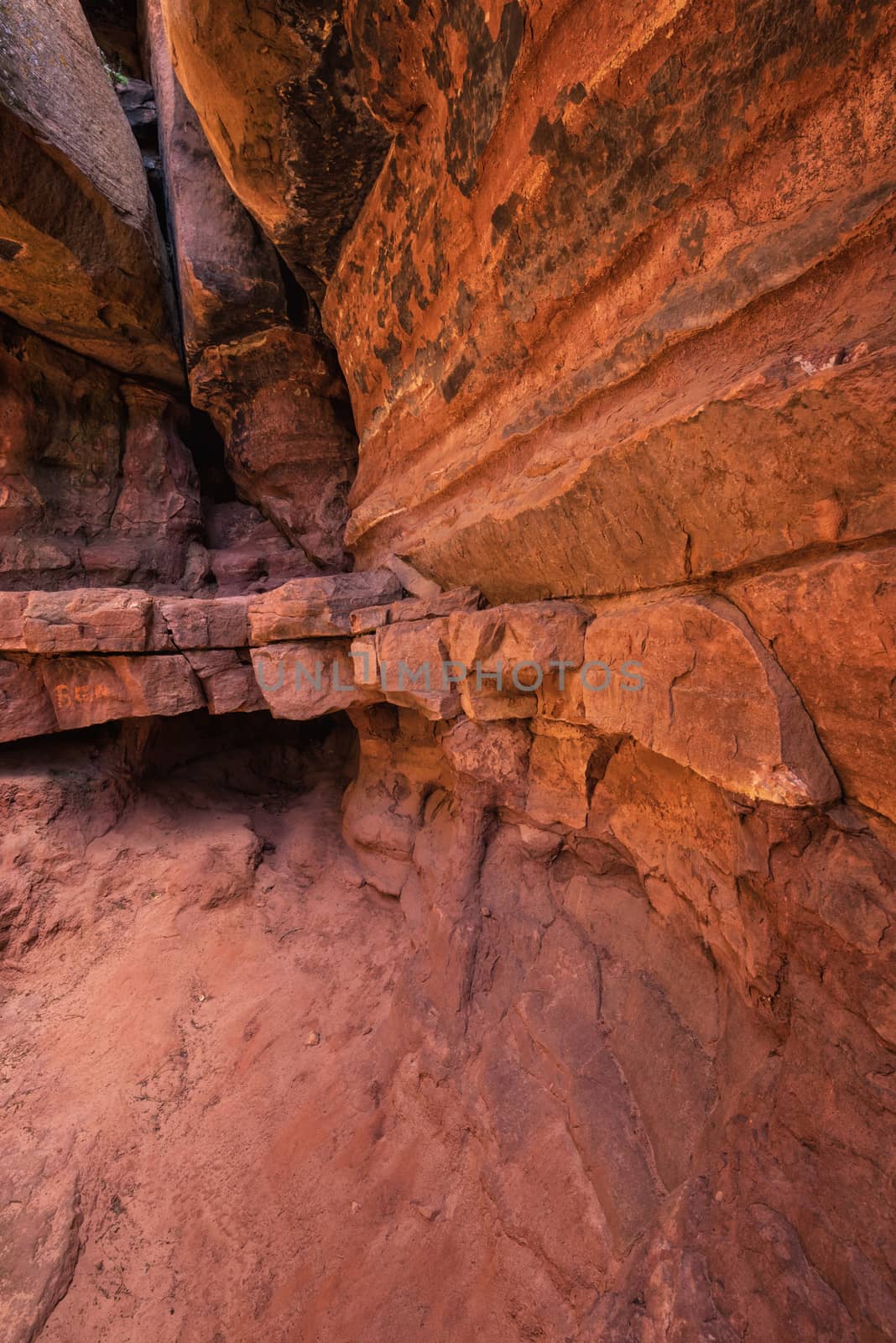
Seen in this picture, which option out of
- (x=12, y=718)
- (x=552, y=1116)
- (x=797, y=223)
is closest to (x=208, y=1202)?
(x=552, y=1116)

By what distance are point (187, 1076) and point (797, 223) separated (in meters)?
3.96

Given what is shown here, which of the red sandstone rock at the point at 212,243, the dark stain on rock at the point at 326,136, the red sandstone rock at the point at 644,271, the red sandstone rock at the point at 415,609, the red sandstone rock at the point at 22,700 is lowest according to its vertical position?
the red sandstone rock at the point at 22,700

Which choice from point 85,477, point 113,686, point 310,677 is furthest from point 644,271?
point 85,477

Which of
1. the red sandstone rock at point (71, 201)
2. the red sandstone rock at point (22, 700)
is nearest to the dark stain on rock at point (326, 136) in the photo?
the red sandstone rock at point (71, 201)

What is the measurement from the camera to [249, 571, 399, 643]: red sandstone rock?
326cm

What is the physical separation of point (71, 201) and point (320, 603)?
3471 millimetres

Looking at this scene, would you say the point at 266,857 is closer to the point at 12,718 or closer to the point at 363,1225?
the point at 12,718

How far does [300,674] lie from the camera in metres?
3.43

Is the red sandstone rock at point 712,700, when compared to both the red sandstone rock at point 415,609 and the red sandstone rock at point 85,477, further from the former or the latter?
the red sandstone rock at point 85,477

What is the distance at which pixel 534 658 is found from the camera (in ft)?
6.41

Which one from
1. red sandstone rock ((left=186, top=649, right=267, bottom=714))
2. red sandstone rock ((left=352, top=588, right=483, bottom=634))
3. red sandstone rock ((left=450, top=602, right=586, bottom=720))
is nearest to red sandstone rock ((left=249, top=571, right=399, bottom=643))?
red sandstone rock ((left=352, top=588, right=483, bottom=634))

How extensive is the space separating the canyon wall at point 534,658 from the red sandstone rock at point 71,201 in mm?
36

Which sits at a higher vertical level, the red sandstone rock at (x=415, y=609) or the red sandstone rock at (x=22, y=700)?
the red sandstone rock at (x=415, y=609)

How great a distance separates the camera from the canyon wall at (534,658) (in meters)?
1.10
